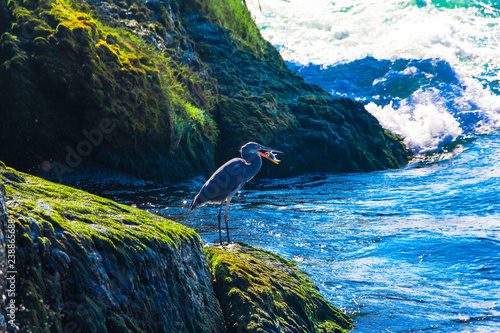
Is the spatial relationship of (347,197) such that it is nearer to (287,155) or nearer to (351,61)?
(287,155)

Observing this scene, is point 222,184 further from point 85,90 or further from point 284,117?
point 284,117

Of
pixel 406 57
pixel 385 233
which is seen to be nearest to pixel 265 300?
pixel 385 233

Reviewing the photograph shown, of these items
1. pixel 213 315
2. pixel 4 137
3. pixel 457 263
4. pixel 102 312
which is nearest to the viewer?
pixel 102 312

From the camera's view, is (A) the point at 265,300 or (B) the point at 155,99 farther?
(B) the point at 155,99

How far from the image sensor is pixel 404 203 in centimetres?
907

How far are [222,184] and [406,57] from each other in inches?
660

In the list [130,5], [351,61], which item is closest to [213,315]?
[130,5]

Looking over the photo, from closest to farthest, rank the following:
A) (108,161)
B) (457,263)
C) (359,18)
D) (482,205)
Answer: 1. (457,263)
2. (108,161)
3. (482,205)
4. (359,18)

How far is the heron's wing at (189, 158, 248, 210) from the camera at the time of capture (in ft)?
20.4

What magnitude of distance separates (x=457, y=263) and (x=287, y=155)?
4.98 m

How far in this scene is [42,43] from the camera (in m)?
7.54

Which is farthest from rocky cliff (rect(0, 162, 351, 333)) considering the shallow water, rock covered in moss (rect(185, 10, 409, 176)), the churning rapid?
the churning rapid

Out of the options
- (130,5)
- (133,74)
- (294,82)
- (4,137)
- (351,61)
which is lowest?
(4,137)

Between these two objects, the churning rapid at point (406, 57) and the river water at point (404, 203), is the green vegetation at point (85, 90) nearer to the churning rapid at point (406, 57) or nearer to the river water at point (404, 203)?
the river water at point (404, 203)
